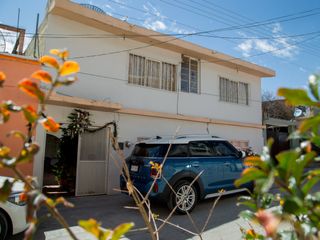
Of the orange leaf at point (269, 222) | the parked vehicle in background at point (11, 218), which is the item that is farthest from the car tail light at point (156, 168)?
the parked vehicle in background at point (11, 218)

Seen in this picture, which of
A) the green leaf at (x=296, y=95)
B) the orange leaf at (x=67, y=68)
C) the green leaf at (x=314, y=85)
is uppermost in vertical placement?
the orange leaf at (x=67, y=68)

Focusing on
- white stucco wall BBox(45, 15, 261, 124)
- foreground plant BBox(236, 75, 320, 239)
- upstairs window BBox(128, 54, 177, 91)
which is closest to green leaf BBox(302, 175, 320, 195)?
foreground plant BBox(236, 75, 320, 239)

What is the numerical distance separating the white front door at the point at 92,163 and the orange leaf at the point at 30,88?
8.69 m

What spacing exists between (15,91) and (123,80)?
3752 millimetres

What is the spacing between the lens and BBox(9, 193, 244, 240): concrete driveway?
19.0 ft

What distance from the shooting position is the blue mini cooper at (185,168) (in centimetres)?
691

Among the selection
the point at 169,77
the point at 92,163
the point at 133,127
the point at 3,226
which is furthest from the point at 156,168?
the point at 169,77

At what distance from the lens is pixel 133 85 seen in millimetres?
10766

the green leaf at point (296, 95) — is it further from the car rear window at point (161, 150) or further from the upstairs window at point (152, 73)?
the upstairs window at point (152, 73)

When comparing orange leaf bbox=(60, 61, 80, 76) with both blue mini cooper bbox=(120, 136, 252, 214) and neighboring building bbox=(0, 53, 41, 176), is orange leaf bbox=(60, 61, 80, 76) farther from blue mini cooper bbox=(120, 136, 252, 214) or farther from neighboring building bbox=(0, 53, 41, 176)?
neighboring building bbox=(0, 53, 41, 176)

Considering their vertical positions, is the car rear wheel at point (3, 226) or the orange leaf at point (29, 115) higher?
the orange leaf at point (29, 115)

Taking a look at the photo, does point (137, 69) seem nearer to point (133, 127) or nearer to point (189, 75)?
point (133, 127)

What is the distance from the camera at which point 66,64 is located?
90cm

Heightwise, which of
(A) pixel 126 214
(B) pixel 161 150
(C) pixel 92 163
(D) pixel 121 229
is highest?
(B) pixel 161 150
